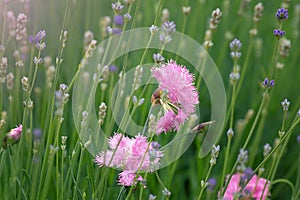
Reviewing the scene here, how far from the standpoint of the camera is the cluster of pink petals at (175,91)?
1.18 metres

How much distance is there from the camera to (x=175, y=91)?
3.88ft

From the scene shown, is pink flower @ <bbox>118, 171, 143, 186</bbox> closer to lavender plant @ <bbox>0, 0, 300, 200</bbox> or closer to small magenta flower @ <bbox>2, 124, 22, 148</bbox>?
lavender plant @ <bbox>0, 0, 300, 200</bbox>

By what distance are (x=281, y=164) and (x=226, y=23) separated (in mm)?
827

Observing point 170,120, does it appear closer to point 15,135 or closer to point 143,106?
point 15,135

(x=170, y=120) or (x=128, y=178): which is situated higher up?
(x=170, y=120)

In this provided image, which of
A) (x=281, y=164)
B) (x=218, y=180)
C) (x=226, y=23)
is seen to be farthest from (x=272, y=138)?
(x=226, y=23)

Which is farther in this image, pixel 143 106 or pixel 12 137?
pixel 143 106

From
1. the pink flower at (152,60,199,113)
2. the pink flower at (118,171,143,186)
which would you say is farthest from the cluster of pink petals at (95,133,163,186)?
the pink flower at (152,60,199,113)

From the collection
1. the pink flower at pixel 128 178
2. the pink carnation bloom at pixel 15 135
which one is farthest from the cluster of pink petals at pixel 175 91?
the pink carnation bloom at pixel 15 135

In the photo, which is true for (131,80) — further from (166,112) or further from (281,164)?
(166,112)

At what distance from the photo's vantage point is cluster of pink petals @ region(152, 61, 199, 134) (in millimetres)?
1180

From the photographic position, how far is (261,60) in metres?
2.95

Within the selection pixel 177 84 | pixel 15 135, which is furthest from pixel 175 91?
pixel 15 135

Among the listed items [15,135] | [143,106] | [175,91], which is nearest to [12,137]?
[15,135]
